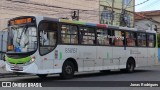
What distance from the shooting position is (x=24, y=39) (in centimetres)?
1644

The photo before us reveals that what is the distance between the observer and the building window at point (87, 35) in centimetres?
1912

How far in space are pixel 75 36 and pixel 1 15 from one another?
1774 cm

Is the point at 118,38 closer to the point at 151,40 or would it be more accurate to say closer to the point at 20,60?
the point at 151,40

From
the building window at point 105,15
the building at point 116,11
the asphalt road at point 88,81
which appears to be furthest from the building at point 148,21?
the asphalt road at point 88,81

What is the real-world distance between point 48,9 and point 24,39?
24.4 m

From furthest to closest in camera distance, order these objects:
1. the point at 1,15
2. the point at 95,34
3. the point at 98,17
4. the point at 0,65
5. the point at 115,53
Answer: the point at 98,17
the point at 1,15
the point at 0,65
the point at 115,53
the point at 95,34

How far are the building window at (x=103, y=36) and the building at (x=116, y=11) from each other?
23.5 meters

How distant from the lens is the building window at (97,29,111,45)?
805 inches

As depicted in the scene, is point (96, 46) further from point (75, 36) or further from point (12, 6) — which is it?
point (12, 6)

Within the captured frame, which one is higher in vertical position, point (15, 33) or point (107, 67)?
point (15, 33)

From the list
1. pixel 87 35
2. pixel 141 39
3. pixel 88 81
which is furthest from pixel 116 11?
pixel 88 81

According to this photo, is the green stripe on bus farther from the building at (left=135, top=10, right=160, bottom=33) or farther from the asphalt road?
the building at (left=135, top=10, right=160, bottom=33)

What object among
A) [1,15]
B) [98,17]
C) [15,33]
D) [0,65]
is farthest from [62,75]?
[98,17]

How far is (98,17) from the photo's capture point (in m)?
49.0
